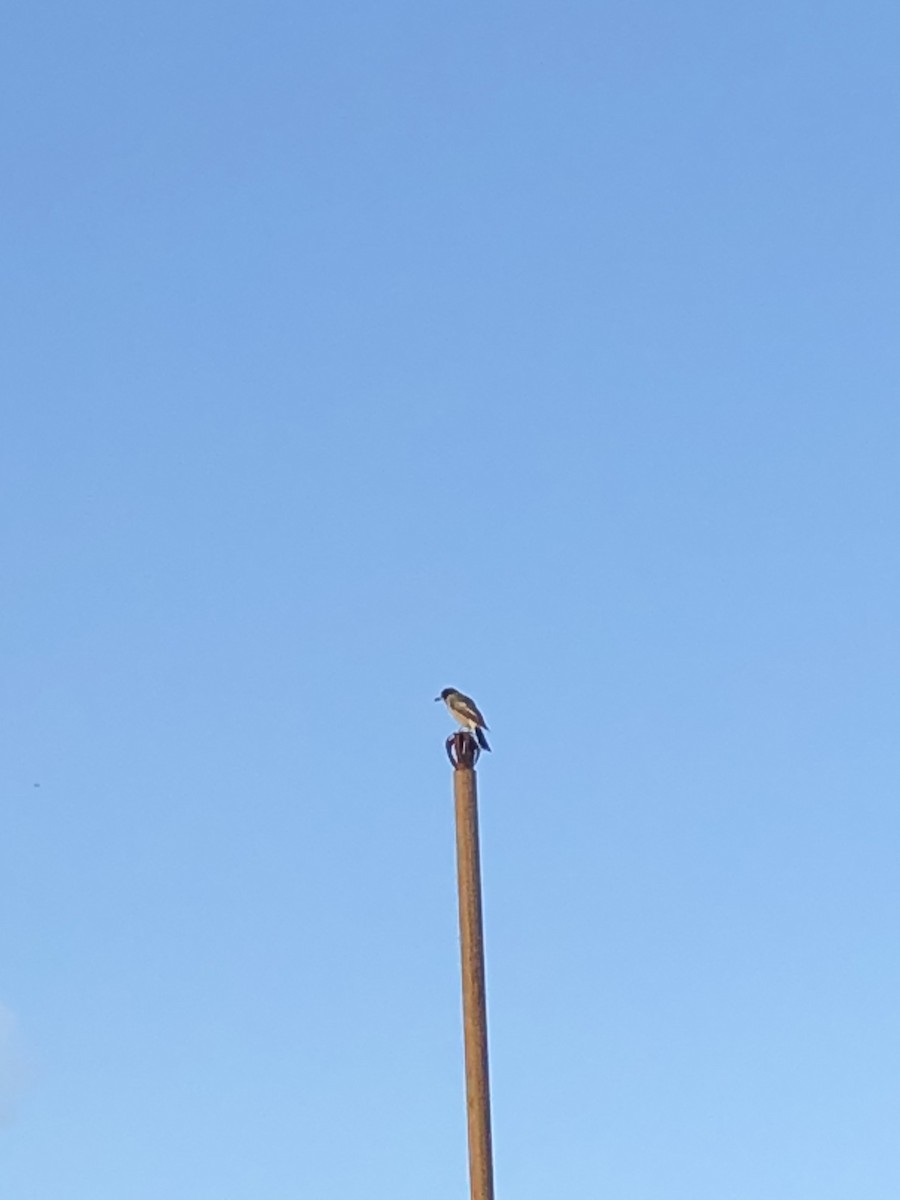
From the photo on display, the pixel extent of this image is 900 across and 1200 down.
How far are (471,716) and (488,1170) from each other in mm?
4790

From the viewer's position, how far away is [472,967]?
2197cm

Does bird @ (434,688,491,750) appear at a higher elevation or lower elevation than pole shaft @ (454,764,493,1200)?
higher

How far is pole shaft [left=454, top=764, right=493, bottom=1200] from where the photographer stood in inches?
838

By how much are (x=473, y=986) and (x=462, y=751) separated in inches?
75.7

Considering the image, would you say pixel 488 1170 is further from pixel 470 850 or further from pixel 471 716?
pixel 471 716

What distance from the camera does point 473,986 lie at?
71.9 ft

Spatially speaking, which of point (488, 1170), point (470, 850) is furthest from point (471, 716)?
point (488, 1170)

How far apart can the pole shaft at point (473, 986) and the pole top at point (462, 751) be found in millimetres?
46

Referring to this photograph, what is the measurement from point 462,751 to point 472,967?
69.8 inches

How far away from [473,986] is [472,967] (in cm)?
15

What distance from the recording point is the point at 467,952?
22.0 metres

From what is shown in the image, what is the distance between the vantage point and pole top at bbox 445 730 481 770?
22547 millimetres

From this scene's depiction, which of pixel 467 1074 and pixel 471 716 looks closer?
pixel 467 1074

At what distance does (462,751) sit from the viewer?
22.6 metres
